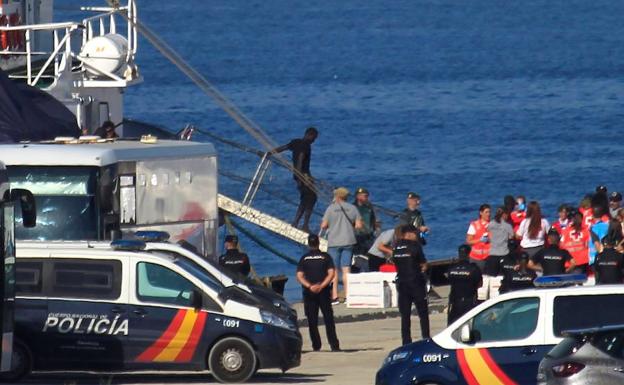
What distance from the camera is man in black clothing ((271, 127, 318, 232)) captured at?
30241mm

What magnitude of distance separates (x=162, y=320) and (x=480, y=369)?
159 inches

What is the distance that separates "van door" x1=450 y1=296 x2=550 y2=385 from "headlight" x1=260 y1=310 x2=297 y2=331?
3291mm

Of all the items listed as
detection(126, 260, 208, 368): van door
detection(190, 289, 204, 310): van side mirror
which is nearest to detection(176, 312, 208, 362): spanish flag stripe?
detection(126, 260, 208, 368): van door

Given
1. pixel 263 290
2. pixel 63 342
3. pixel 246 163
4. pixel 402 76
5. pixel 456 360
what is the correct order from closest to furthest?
pixel 456 360 < pixel 63 342 < pixel 263 290 < pixel 246 163 < pixel 402 76

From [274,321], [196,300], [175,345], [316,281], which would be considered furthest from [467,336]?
[316,281]

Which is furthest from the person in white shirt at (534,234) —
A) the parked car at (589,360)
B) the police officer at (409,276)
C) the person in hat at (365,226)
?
the parked car at (589,360)

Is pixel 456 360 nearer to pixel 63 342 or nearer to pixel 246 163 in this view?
pixel 63 342

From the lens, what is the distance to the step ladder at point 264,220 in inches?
1264

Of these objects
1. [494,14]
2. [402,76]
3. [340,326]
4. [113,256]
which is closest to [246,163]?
[340,326]

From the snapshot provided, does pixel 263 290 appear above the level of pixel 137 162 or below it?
below

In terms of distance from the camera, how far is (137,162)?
21.9m

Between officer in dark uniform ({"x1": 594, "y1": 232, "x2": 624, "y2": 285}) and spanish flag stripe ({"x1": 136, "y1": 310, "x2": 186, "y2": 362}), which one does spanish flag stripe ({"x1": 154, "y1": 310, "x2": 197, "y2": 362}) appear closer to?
spanish flag stripe ({"x1": 136, "y1": 310, "x2": 186, "y2": 362})

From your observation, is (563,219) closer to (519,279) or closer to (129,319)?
(519,279)

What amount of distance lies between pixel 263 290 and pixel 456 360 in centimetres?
538
